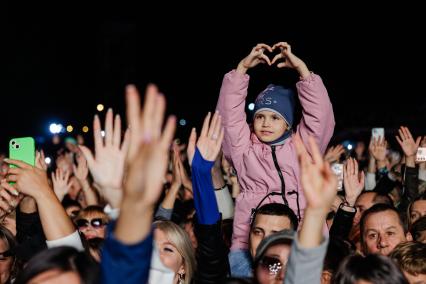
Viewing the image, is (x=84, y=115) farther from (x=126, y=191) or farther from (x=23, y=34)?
(x=126, y=191)

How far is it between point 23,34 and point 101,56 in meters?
3.38

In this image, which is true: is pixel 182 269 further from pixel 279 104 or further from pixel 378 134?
pixel 378 134

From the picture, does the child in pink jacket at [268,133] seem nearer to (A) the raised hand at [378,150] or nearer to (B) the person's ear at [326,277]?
(B) the person's ear at [326,277]

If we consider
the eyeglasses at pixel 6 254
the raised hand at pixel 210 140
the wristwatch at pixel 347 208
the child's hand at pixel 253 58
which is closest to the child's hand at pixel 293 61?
the child's hand at pixel 253 58

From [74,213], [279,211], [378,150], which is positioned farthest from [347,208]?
[378,150]

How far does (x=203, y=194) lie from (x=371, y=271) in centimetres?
95

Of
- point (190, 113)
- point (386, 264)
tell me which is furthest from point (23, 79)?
point (386, 264)

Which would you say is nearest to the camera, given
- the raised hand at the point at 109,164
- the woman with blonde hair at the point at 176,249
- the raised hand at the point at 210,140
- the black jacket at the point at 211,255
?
the raised hand at the point at 109,164

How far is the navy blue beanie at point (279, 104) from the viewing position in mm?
4453

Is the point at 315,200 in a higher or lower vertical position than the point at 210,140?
lower

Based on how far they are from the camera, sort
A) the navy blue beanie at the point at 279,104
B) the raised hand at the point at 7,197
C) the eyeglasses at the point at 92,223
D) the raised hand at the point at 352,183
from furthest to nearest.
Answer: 1. the eyeglasses at the point at 92,223
2. the raised hand at the point at 352,183
3. the navy blue beanie at the point at 279,104
4. the raised hand at the point at 7,197

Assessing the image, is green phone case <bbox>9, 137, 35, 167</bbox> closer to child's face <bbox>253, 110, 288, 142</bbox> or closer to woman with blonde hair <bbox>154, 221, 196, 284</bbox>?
woman with blonde hair <bbox>154, 221, 196, 284</bbox>

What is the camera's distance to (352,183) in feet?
16.5

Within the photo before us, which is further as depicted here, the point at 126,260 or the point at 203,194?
the point at 203,194
